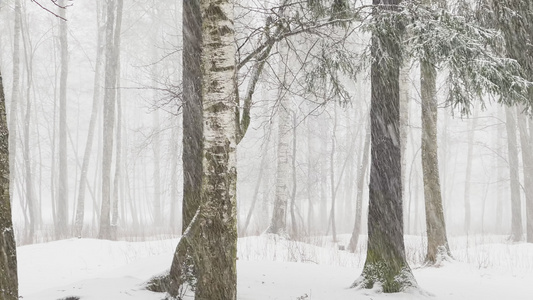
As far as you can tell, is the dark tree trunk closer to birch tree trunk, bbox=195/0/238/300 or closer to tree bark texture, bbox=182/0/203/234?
tree bark texture, bbox=182/0/203/234

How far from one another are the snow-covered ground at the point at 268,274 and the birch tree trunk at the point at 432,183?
45cm

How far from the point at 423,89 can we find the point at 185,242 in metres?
Answer: 6.63

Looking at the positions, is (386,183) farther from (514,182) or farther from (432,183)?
(514,182)

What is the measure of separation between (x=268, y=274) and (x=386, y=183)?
2183mm

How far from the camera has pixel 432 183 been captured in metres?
9.59

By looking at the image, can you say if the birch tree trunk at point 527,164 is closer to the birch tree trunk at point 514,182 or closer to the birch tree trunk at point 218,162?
the birch tree trunk at point 514,182

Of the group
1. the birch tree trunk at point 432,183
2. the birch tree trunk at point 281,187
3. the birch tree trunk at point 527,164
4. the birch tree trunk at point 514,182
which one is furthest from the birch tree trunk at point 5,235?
the birch tree trunk at point 514,182

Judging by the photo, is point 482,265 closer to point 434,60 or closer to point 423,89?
point 423,89

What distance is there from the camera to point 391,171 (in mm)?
6145

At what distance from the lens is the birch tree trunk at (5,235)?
3557mm

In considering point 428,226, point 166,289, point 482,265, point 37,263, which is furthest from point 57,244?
point 482,265

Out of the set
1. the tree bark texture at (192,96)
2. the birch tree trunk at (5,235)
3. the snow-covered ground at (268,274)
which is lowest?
the snow-covered ground at (268,274)

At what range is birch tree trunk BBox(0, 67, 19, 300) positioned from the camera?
356 centimetres

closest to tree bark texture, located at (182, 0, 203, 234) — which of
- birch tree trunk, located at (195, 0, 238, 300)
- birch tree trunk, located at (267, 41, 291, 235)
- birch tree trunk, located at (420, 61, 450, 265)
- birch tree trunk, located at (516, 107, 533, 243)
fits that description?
birch tree trunk, located at (195, 0, 238, 300)
